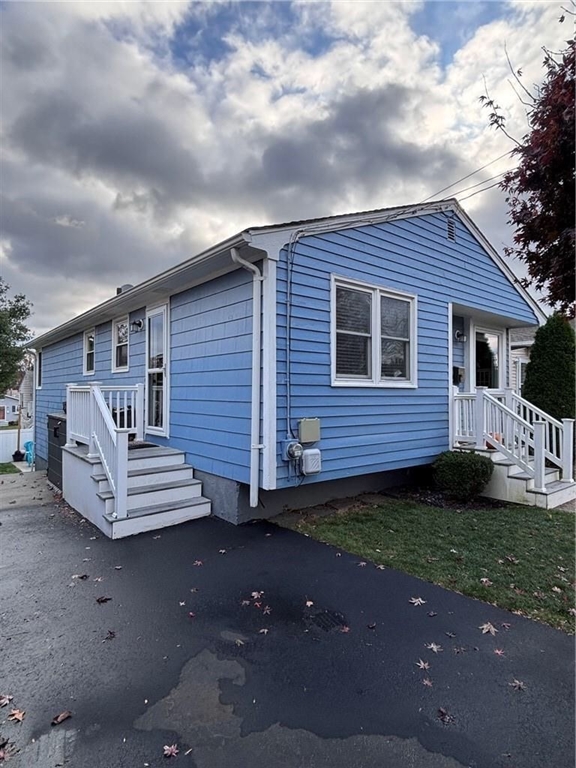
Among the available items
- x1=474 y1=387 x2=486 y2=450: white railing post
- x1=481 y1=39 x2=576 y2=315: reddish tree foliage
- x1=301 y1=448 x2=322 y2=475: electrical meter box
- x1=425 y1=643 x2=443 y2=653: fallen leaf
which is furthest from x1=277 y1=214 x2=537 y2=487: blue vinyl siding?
x1=481 y1=39 x2=576 y2=315: reddish tree foliage

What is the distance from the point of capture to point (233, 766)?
6.07ft

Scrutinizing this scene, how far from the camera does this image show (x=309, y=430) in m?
5.15

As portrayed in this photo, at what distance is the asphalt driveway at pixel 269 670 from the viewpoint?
6.43ft

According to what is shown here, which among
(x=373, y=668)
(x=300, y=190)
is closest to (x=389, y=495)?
(x=373, y=668)

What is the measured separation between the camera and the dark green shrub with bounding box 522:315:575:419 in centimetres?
849

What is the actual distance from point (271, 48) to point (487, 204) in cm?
492

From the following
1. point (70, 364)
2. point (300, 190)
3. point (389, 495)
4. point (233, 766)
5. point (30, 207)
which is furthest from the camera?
point (70, 364)

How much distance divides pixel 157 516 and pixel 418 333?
16.1 feet

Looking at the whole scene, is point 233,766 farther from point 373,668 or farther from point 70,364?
point 70,364

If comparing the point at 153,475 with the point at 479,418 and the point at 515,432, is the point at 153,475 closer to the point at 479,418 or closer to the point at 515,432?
the point at 479,418

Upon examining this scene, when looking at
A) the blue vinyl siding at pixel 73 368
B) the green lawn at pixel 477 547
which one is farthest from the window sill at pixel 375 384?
the blue vinyl siding at pixel 73 368

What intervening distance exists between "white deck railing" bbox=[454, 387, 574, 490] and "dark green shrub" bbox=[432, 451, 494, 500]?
51cm

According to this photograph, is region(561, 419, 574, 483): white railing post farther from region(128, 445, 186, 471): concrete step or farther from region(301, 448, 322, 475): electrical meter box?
region(128, 445, 186, 471): concrete step

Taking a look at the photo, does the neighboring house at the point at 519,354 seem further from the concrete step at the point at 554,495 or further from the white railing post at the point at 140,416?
the white railing post at the point at 140,416
